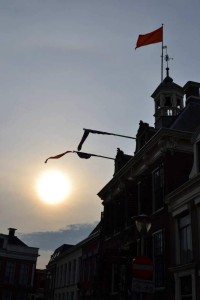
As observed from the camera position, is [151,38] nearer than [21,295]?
Yes

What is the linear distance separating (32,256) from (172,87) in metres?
47.0

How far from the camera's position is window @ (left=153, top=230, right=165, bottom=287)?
20.5 metres

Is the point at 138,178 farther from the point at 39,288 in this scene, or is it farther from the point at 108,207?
the point at 39,288

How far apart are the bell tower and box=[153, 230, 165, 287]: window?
866cm

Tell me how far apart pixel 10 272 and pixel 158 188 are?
48.1 m

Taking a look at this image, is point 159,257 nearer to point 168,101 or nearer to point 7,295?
point 168,101

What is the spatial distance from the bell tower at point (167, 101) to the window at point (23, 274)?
45503 millimetres

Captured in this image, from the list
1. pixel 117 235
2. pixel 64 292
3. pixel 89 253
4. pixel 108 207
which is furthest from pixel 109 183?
pixel 64 292

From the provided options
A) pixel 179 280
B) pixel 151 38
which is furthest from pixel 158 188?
pixel 151 38

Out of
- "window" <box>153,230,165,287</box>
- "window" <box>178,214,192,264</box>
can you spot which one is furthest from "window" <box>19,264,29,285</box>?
"window" <box>178,214,192,264</box>

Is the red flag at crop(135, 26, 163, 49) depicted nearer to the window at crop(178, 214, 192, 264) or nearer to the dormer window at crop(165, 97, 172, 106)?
the dormer window at crop(165, 97, 172, 106)

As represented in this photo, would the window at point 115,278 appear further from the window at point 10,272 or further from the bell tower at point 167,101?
the window at point 10,272

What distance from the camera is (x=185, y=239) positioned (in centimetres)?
1920

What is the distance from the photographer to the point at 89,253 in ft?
131
